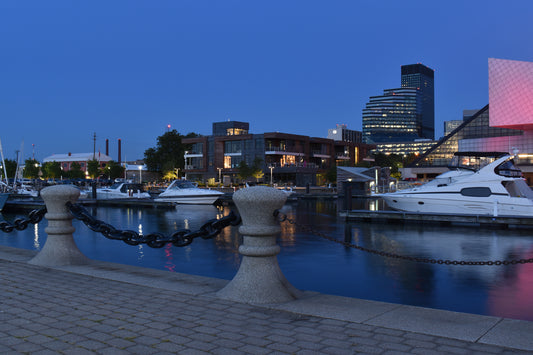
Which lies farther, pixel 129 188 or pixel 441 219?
pixel 129 188

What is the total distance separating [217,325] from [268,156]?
290ft

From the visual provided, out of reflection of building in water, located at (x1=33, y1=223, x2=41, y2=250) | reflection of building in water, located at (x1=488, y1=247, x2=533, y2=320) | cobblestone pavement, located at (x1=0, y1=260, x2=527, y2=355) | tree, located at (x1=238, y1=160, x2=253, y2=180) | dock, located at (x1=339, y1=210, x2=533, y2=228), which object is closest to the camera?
cobblestone pavement, located at (x1=0, y1=260, x2=527, y2=355)

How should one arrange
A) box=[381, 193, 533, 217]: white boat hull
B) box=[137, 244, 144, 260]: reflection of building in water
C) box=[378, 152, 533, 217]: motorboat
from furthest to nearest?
box=[378, 152, 533, 217]: motorboat
box=[381, 193, 533, 217]: white boat hull
box=[137, 244, 144, 260]: reflection of building in water

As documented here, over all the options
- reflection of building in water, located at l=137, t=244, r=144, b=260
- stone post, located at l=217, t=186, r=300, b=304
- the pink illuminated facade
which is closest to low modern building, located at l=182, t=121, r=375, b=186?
the pink illuminated facade

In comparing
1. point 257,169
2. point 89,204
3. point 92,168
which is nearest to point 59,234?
point 89,204

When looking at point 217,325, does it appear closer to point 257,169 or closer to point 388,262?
point 388,262

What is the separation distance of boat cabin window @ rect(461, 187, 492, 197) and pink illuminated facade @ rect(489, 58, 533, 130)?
5801 cm

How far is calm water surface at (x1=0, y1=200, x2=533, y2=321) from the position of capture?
9375mm

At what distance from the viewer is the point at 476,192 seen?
83.0 feet

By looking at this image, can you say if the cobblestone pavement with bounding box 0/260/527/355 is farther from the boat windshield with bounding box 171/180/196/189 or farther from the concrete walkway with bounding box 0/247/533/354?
the boat windshield with bounding box 171/180/196/189

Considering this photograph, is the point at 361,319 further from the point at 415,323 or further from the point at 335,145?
the point at 335,145

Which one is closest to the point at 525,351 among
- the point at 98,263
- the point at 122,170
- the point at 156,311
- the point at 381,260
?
the point at 156,311

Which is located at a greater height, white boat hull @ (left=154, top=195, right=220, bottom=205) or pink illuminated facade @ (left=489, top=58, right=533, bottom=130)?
pink illuminated facade @ (left=489, top=58, right=533, bottom=130)

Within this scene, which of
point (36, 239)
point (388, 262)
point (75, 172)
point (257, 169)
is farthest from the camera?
point (75, 172)
